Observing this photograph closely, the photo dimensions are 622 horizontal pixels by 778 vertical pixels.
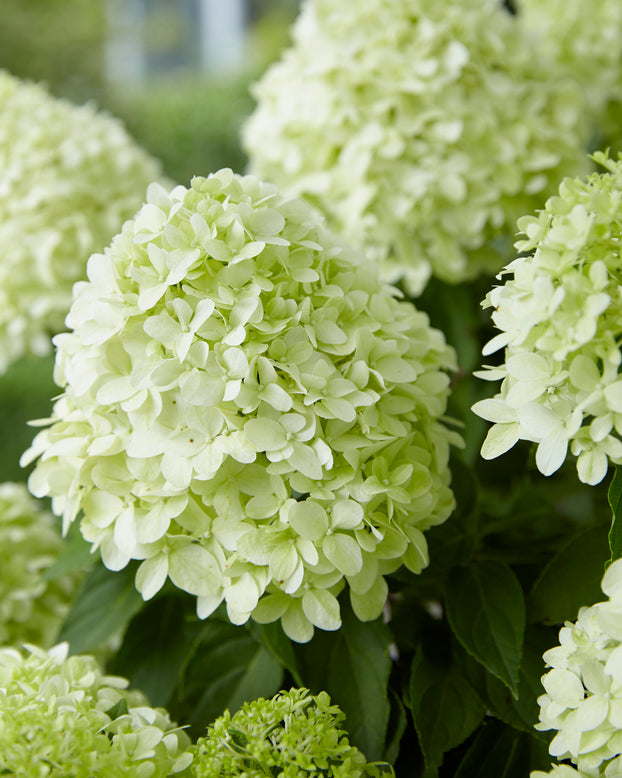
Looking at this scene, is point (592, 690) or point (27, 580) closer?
point (592, 690)

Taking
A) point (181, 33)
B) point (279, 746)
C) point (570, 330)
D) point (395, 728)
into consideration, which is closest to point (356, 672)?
point (395, 728)

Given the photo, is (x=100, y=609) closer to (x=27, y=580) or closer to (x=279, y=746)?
(x=27, y=580)

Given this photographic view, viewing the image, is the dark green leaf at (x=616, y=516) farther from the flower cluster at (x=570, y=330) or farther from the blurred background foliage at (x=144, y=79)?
the blurred background foliage at (x=144, y=79)

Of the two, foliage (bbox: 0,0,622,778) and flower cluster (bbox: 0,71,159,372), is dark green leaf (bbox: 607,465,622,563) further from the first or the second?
flower cluster (bbox: 0,71,159,372)

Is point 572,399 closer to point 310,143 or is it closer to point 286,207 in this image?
point 286,207

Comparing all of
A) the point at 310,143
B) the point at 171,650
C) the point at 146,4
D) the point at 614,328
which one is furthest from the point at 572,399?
the point at 146,4

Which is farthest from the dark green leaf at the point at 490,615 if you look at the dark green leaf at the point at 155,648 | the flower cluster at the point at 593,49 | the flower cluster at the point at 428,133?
the flower cluster at the point at 593,49
